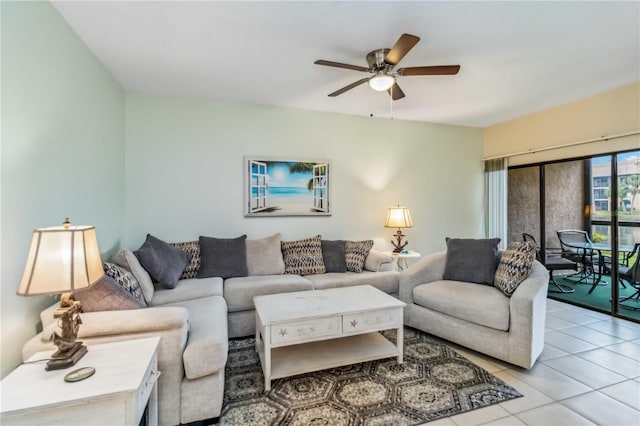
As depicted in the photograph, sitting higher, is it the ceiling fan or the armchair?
the ceiling fan

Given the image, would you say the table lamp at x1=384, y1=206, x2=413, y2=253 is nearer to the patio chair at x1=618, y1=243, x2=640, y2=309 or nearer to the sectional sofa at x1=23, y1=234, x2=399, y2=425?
the sectional sofa at x1=23, y1=234, x2=399, y2=425

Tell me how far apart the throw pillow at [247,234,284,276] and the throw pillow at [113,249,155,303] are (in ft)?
3.70

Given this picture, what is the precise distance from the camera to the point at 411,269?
3229 mm

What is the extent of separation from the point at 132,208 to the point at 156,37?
1932 millimetres

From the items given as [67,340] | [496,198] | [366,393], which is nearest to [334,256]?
[366,393]

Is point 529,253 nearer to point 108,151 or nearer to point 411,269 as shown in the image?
point 411,269

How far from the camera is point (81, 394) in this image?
1.16 metres

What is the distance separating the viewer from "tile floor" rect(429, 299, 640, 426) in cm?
179

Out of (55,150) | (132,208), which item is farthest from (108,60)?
(132,208)

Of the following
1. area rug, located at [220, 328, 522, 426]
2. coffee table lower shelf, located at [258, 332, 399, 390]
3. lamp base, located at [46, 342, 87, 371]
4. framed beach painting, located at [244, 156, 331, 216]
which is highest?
framed beach painting, located at [244, 156, 331, 216]

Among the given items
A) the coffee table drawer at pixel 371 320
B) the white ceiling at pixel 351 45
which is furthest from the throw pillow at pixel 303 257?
the white ceiling at pixel 351 45

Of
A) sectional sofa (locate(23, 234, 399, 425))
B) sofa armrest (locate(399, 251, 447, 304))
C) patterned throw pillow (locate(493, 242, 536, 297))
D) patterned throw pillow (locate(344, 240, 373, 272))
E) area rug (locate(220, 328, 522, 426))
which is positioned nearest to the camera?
sectional sofa (locate(23, 234, 399, 425))

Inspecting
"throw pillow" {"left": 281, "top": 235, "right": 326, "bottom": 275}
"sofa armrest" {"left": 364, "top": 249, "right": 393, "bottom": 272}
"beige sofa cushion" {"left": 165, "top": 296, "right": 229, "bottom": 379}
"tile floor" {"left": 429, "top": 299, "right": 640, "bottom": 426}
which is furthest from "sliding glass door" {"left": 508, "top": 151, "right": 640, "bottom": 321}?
"beige sofa cushion" {"left": 165, "top": 296, "right": 229, "bottom": 379}

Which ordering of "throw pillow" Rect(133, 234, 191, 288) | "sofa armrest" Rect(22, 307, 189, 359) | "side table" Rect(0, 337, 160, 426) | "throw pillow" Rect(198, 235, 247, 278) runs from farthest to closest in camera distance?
1. "throw pillow" Rect(198, 235, 247, 278)
2. "throw pillow" Rect(133, 234, 191, 288)
3. "sofa armrest" Rect(22, 307, 189, 359)
4. "side table" Rect(0, 337, 160, 426)
